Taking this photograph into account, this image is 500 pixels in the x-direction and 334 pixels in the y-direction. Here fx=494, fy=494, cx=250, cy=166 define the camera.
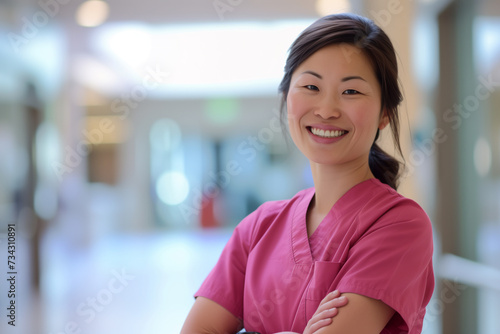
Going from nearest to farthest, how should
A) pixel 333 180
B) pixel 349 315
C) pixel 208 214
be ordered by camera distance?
pixel 349 315, pixel 333 180, pixel 208 214

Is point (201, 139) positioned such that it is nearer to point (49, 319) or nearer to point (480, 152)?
point (49, 319)

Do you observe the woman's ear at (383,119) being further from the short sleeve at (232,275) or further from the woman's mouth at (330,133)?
the short sleeve at (232,275)

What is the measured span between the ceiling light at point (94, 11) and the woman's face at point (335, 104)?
172 inches

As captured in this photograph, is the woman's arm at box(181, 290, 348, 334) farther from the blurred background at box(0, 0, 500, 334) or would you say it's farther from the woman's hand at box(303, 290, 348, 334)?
the blurred background at box(0, 0, 500, 334)

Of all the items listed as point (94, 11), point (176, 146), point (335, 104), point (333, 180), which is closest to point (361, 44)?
point (335, 104)

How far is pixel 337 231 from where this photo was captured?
3.20 feet

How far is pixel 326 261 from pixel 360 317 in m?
0.13

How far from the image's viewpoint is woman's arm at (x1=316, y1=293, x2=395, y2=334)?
0.82 m

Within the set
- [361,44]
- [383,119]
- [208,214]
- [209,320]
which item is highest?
[361,44]

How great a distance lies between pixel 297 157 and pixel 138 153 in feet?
12.5

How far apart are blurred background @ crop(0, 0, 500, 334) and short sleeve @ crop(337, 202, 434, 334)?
60 centimetres

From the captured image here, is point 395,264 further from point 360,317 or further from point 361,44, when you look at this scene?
point 361,44

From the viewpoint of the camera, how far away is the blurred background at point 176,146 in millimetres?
2691

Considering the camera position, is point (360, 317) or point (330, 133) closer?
point (360, 317)
